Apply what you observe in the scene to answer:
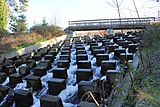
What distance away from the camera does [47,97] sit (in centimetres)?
504

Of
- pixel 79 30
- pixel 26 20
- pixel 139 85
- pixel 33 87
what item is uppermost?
pixel 26 20

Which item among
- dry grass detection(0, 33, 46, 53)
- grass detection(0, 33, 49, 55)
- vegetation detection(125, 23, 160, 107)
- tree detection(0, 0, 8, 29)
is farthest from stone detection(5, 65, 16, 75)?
tree detection(0, 0, 8, 29)

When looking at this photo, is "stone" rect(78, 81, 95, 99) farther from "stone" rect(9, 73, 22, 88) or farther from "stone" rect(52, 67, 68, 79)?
"stone" rect(9, 73, 22, 88)

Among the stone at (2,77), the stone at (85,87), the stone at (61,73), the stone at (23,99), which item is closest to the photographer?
the stone at (85,87)

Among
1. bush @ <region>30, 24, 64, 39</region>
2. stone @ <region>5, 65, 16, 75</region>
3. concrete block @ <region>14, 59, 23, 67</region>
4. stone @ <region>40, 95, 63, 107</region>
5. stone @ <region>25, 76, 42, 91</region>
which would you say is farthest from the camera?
bush @ <region>30, 24, 64, 39</region>

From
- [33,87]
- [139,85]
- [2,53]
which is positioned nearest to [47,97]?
[33,87]

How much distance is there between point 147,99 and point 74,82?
3.43 metres

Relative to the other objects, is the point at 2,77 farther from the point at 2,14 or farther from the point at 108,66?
the point at 2,14

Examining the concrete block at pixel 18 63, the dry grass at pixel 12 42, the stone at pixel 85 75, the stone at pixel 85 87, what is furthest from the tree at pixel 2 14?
the stone at pixel 85 87

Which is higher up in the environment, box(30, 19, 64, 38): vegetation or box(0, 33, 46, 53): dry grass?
box(30, 19, 64, 38): vegetation

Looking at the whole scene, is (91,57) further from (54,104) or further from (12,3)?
(12,3)

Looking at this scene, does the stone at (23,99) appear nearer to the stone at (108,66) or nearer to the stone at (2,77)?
the stone at (2,77)

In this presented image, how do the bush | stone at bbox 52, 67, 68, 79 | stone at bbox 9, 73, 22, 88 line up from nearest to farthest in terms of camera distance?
stone at bbox 52, 67, 68, 79
stone at bbox 9, 73, 22, 88
the bush

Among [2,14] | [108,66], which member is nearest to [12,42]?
[2,14]
